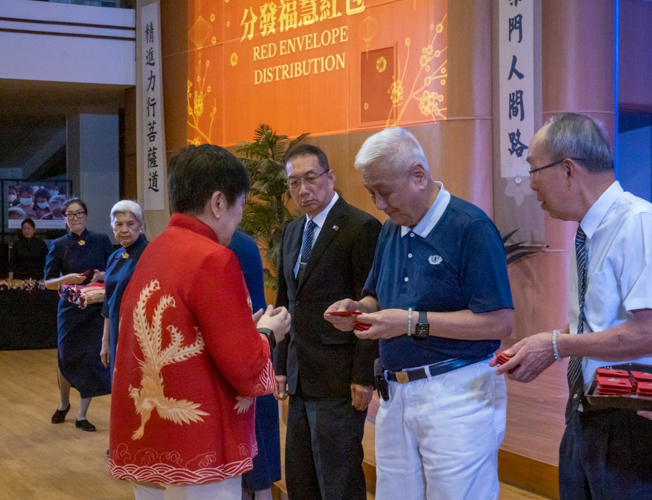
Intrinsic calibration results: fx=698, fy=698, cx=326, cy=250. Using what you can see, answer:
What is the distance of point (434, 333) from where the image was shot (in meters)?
1.85

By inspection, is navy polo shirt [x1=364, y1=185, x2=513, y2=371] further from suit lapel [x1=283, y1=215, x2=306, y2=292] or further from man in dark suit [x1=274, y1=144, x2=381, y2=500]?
suit lapel [x1=283, y1=215, x2=306, y2=292]

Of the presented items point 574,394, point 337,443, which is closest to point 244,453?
point 574,394

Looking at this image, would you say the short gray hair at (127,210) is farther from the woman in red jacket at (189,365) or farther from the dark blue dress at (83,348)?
the woman in red jacket at (189,365)

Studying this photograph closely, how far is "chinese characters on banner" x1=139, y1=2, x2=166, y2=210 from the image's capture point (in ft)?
33.4

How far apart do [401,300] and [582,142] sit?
2.10 feet

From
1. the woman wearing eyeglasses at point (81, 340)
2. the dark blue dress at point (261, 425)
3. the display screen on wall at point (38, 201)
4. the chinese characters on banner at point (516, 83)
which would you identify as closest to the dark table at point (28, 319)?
the display screen on wall at point (38, 201)

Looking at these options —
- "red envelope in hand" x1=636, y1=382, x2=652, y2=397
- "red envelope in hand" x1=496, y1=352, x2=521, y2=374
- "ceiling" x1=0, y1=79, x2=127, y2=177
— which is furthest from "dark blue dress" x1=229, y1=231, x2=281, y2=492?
"ceiling" x1=0, y1=79, x2=127, y2=177

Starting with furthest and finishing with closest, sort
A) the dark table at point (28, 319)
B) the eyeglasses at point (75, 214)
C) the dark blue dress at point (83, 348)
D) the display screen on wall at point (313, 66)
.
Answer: the dark table at point (28, 319) < the display screen on wall at point (313, 66) < the eyeglasses at point (75, 214) < the dark blue dress at point (83, 348)

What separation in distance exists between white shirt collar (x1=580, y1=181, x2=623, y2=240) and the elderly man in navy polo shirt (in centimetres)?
26

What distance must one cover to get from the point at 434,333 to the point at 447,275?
17 cm

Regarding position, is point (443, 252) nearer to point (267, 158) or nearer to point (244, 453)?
point (244, 453)

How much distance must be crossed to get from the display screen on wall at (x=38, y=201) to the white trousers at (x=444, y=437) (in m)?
9.80

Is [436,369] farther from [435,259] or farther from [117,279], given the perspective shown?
[117,279]

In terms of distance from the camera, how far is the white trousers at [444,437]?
1815 millimetres
